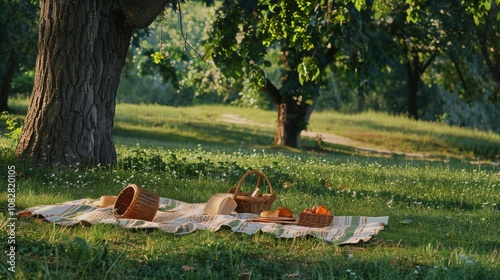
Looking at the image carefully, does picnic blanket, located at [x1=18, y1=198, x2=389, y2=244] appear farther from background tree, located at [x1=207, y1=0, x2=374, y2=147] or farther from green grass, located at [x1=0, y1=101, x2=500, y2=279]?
background tree, located at [x1=207, y1=0, x2=374, y2=147]

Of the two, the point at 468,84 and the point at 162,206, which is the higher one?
the point at 468,84

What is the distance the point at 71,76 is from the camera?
39.9 feet

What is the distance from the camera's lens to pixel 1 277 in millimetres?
6121

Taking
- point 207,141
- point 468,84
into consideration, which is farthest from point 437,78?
point 207,141

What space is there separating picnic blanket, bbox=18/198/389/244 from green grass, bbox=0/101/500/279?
100mm

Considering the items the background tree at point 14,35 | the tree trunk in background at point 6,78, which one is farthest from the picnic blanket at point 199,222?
the tree trunk in background at point 6,78

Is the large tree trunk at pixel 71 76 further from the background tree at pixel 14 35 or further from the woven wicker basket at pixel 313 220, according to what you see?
the background tree at pixel 14 35

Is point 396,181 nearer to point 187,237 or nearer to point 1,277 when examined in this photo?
point 187,237

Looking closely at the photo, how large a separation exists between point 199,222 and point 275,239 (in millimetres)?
1105

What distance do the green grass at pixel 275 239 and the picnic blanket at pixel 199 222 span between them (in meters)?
0.10

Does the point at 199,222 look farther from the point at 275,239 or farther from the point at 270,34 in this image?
the point at 270,34

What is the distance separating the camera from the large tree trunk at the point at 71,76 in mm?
12125

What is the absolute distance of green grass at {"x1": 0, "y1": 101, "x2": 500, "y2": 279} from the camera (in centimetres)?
666

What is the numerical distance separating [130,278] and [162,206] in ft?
11.8
